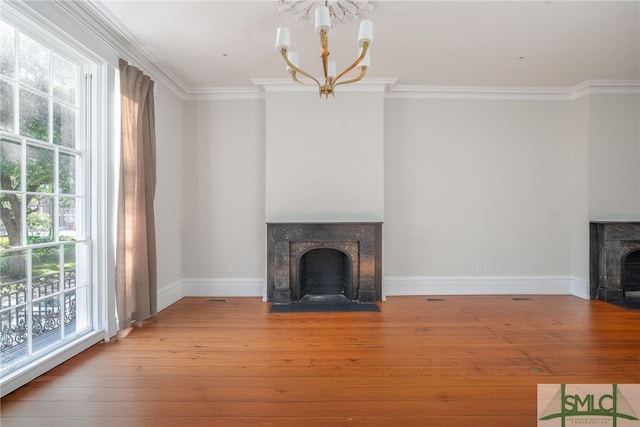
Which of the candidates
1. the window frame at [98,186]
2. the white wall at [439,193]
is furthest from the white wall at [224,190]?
the window frame at [98,186]

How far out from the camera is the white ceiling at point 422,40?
2811mm

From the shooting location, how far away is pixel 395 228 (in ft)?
15.5

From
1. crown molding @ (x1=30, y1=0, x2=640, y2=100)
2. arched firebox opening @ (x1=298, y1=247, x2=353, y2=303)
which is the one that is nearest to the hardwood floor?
arched firebox opening @ (x1=298, y1=247, x2=353, y2=303)

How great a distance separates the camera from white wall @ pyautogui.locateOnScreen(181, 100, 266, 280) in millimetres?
4711

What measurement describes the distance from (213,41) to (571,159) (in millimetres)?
4969

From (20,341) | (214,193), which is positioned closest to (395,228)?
(214,193)

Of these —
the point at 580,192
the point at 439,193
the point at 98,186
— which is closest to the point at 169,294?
the point at 98,186

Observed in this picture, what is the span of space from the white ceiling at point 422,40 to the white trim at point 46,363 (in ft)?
9.11

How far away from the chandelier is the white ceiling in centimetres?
16

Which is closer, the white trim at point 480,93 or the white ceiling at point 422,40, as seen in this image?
the white ceiling at point 422,40

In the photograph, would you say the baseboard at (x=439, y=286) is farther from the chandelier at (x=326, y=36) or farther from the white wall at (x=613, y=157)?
the chandelier at (x=326, y=36)

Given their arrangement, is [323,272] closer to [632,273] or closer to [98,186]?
[98,186]

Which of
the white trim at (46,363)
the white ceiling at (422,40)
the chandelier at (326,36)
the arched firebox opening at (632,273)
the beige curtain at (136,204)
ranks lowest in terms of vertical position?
the white trim at (46,363)

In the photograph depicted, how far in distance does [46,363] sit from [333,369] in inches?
83.5
